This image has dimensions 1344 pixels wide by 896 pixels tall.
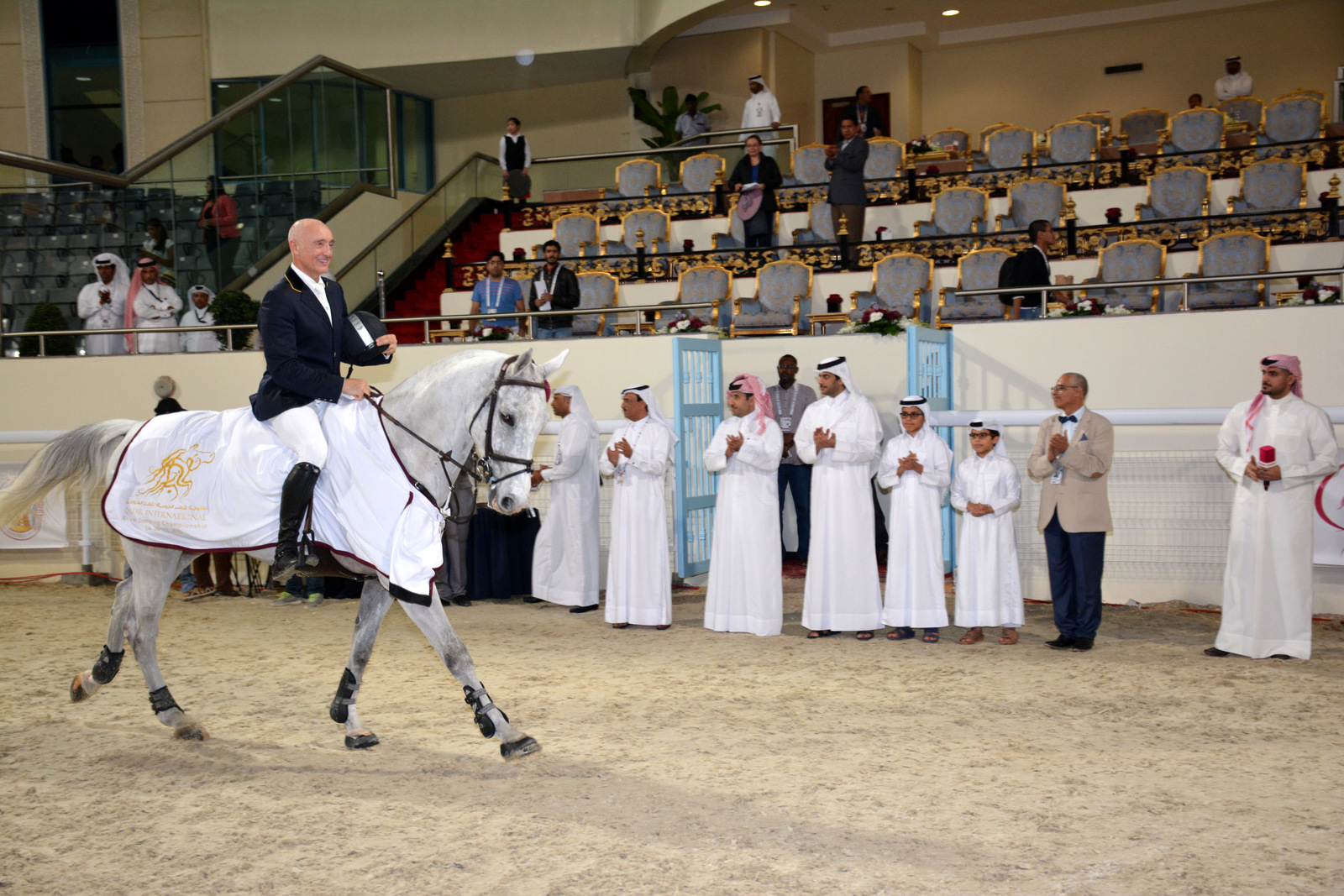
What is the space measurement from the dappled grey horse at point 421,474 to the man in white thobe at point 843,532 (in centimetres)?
317

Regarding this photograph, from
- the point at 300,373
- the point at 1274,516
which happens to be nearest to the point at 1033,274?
the point at 1274,516

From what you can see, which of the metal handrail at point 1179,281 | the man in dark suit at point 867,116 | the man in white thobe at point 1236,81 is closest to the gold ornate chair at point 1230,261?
the metal handrail at point 1179,281

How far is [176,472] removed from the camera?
503cm

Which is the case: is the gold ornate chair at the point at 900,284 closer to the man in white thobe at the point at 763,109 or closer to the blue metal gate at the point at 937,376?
the blue metal gate at the point at 937,376

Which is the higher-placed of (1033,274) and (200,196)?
(200,196)

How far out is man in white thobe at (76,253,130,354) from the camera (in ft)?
37.4

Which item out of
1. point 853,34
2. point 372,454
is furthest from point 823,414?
point 853,34

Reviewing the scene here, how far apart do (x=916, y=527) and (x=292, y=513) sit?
433cm

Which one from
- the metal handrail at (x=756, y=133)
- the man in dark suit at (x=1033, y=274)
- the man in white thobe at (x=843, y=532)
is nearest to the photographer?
the man in white thobe at (x=843, y=532)

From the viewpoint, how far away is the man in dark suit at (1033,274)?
9.42 meters

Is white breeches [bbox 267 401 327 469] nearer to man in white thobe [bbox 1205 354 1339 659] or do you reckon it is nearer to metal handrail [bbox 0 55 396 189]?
man in white thobe [bbox 1205 354 1339 659]

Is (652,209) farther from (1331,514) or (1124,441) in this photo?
(1331,514)

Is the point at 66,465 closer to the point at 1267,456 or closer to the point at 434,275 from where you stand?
the point at 1267,456

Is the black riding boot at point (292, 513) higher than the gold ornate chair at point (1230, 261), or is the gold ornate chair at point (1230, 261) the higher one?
the gold ornate chair at point (1230, 261)
